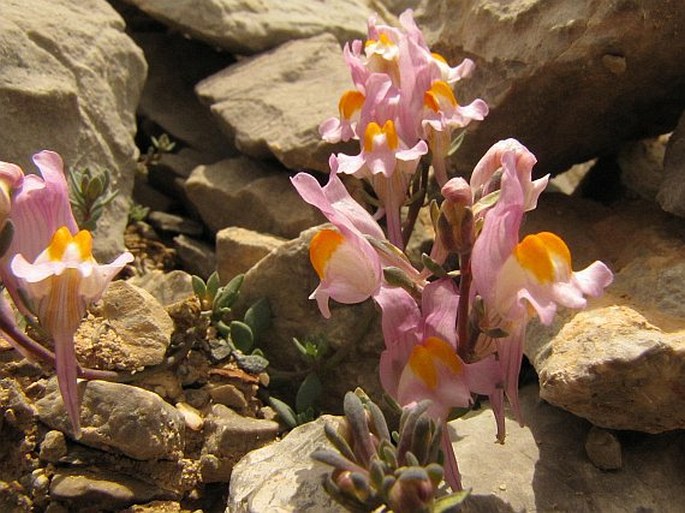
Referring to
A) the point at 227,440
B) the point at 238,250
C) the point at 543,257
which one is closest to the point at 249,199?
the point at 238,250

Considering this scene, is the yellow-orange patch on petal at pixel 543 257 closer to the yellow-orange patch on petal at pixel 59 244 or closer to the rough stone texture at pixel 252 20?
the yellow-orange patch on petal at pixel 59 244

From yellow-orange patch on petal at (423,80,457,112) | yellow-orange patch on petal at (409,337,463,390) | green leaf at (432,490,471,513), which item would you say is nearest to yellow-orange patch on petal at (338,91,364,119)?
yellow-orange patch on petal at (423,80,457,112)

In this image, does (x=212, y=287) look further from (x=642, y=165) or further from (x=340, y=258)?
(x=642, y=165)

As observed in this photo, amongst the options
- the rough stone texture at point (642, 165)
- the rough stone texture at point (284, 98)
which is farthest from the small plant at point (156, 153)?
the rough stone texture at point (642, 165)

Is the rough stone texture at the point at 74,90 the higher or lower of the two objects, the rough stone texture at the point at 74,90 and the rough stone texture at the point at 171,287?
the higher

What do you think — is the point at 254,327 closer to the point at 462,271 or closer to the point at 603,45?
the point at 462,271

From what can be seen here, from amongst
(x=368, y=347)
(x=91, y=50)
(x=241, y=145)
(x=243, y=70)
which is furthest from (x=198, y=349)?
(x=243, y=70)

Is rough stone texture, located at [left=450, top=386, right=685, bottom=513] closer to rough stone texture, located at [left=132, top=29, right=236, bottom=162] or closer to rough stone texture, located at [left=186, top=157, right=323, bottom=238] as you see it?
rough stone texture, located at [left=186, top=157, right=323, bottom=238]
